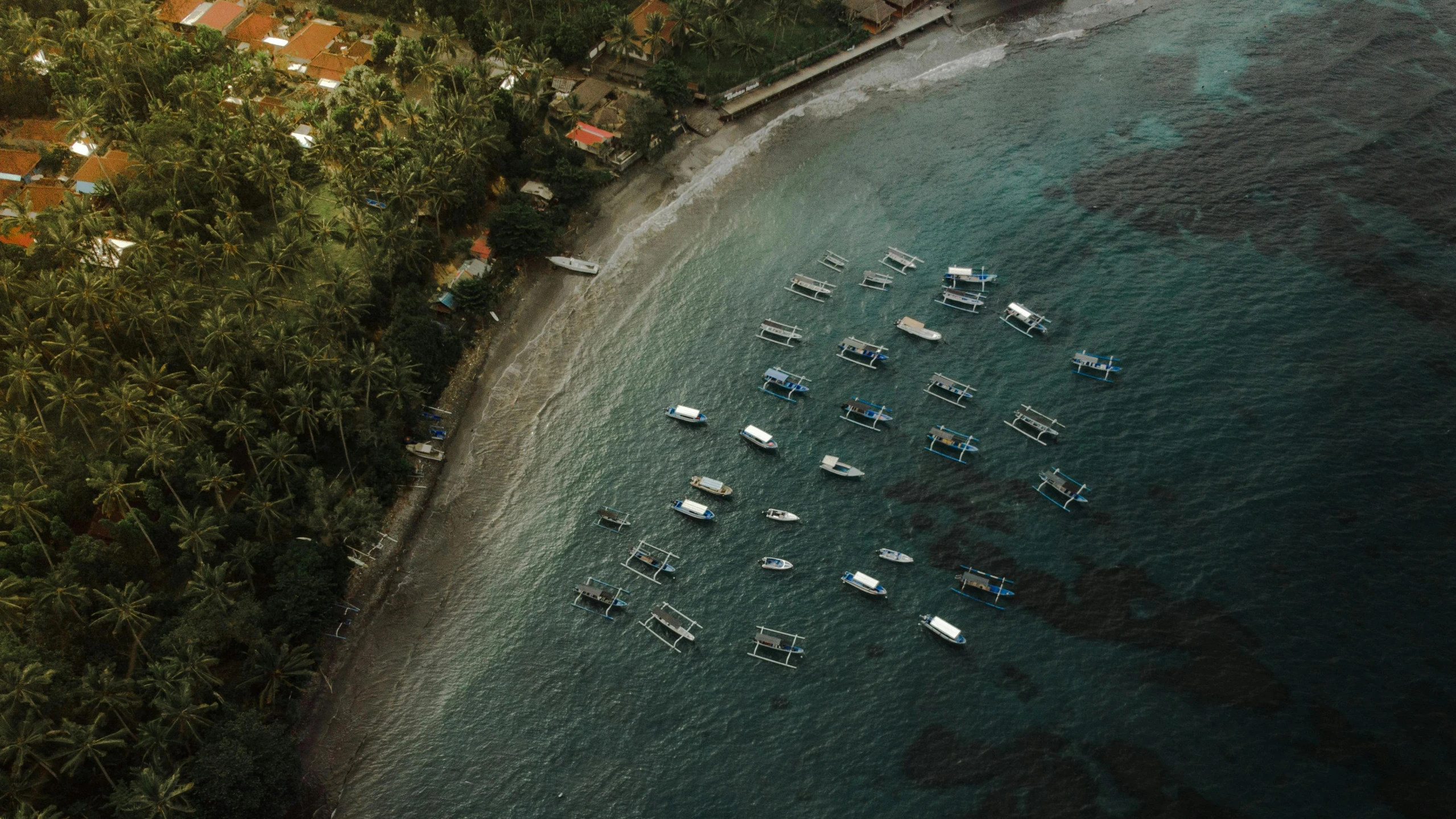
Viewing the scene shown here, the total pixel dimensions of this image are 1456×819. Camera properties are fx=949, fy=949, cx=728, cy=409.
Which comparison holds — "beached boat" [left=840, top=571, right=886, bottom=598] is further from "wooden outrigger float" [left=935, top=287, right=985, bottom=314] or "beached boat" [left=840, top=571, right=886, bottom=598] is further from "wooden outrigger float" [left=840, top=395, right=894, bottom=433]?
"wooden outrigger float" [left=935, top=287, right=985, bottom=314]

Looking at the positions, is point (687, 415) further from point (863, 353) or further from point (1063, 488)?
point (1063, 488)

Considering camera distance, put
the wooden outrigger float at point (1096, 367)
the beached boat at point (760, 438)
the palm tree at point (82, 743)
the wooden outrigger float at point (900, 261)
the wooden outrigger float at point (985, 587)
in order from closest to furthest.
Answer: the palm tree at point (82, 743) < the wooden outrigger float at point (985, 587) < the beached boat at point (760, 438) < the wooden outrigger float at point (1096, 367) < the wooden outrigger float at point (900, 261)

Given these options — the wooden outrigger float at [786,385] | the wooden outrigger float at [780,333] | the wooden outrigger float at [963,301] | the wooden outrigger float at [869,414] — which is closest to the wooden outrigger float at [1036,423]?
the wooden outrigger float at [869,414]

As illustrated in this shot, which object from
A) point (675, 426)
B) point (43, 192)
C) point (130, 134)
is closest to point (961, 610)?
point (675, 426)

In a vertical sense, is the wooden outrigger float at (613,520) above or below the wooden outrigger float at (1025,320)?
below

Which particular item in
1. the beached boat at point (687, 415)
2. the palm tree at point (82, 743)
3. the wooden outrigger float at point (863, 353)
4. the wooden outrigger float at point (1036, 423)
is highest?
the wooden outrigger float at point (863, 353)

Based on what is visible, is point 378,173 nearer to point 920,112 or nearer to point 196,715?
point 196,715

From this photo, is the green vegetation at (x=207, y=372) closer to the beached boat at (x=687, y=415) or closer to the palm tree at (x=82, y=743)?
the palm tree at (x=82, y=743)

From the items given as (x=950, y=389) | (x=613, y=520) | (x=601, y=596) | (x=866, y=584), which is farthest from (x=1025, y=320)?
(x=601, y=596)
